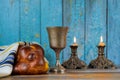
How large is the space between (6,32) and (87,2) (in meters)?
0.44

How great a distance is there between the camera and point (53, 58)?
59.0 inches

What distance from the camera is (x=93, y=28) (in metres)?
1.50

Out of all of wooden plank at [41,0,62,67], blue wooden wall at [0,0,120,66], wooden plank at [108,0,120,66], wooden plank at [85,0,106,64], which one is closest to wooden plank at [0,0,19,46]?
blue wooden wall at [0,0,120,66]

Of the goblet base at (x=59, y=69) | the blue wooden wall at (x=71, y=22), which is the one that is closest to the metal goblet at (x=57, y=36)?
the goblet base at (x=59, y=69)

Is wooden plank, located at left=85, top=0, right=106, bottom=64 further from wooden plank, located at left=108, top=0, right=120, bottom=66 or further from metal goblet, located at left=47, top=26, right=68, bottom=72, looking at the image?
metal goblet, located at left=47, top=26, right=68, bottom=72

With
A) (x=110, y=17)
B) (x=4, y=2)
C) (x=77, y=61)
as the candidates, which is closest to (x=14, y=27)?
(x=4, y=2)

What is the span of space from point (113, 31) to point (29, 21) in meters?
0.43

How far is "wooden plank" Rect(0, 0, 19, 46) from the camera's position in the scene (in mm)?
1484

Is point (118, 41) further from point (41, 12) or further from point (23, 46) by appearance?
point (23, 46)

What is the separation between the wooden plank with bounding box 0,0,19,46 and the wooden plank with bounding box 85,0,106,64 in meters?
0.36

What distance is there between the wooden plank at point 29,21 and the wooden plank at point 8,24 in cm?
3

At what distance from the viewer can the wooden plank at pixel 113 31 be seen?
1.50m

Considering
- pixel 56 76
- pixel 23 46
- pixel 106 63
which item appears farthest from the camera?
pixel 106 63

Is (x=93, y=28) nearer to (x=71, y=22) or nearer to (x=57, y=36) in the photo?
(x=71, y=22)
